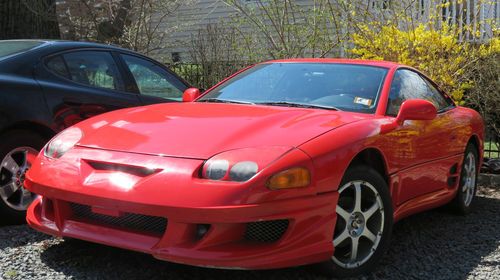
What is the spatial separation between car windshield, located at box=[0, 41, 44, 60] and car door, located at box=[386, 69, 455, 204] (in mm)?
3042

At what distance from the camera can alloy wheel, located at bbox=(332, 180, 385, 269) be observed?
3526mm

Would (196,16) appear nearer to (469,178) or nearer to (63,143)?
(469,178)

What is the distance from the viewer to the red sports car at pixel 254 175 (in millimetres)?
3061

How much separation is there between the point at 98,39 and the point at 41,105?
25.7ft

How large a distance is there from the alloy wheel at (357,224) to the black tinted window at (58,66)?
9.13 feet

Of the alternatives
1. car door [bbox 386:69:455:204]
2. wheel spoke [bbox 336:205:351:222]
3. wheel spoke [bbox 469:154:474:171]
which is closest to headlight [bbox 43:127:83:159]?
wheel spoke [bbox 336:205:351:222]

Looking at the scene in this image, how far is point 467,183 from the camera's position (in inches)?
221

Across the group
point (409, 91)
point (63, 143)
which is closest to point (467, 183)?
point (409, 91)

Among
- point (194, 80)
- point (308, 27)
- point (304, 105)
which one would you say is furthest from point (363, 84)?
point (194, 80)

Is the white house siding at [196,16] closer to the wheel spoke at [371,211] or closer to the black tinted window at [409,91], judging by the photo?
the black tinted window at [409,91]

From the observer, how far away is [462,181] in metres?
5.46

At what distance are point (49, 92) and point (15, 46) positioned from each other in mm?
648

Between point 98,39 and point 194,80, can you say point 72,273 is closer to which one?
point 194,80

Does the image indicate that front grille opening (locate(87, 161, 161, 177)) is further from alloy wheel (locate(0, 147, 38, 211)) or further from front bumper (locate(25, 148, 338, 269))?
alloy wheel (locate(0, 147, 38, 211))
